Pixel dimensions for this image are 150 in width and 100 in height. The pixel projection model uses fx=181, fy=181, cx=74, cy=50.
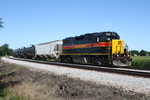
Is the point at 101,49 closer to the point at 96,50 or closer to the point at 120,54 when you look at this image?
the point at 96,50

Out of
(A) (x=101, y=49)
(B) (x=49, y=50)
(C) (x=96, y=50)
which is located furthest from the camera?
(B) (x=49, y=50)

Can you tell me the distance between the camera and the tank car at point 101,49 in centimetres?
1795

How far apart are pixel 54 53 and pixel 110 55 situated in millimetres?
14393

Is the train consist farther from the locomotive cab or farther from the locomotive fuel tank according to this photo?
the locomotive fuel tank

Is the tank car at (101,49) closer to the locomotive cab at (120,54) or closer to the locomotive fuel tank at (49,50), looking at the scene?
the locomotive cab at (120,54)

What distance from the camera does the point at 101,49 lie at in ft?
62.5

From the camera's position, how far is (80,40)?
22906 millimetres

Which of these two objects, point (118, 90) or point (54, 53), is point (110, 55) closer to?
point (118, 90)

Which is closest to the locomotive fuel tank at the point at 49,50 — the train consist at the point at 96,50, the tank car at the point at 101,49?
the train consist at the point at 96,50

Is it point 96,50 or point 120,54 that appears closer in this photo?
point 120,54

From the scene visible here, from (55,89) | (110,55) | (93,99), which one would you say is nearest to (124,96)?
(93,99)

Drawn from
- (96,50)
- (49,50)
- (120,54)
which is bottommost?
(120,54)

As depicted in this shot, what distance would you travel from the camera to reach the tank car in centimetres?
1795

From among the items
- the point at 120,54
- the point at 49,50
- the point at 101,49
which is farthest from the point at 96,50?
the point at 49,50
